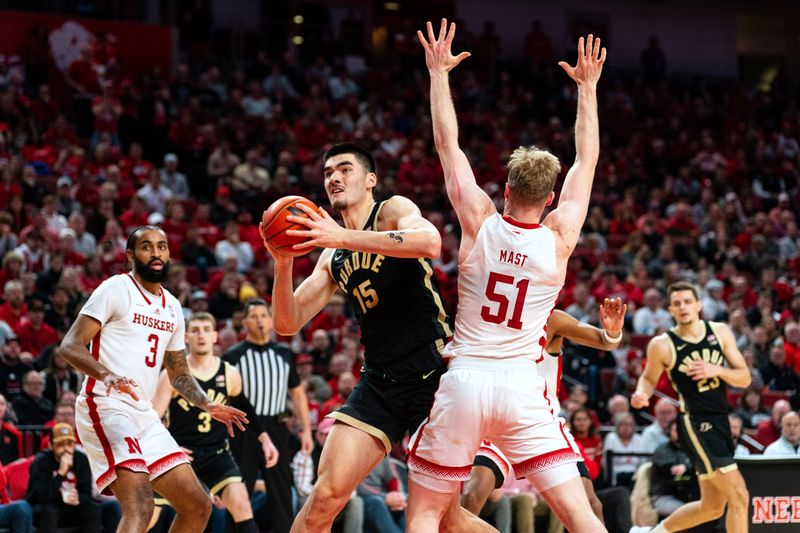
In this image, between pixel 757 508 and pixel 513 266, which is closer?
pixel 513 266

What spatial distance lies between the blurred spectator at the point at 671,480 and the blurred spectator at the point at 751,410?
264cm

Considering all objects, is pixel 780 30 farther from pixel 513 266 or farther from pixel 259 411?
pixel 513 266

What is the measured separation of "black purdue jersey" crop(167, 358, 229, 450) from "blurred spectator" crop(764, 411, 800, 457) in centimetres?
564

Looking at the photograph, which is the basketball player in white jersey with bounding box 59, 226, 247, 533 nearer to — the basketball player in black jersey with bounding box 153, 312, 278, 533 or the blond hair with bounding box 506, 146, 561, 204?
the basketball player in black jersey with bounding box 153, 312, 278, 533

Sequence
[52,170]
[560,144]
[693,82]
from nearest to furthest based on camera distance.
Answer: [52,170], [560,144], [693,82]

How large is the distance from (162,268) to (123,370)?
690 millimetres

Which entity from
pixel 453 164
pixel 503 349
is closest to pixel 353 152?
pixel 453 164

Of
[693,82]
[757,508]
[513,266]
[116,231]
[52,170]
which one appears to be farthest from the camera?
[693,82]

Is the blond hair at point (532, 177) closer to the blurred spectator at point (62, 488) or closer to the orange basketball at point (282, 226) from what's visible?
the orange basketball at point (282, 226)

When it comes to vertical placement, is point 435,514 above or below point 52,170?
below

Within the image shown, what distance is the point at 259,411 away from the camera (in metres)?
10.4

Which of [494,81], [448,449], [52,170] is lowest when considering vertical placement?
[448,449]

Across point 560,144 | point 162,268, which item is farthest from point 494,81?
point 162,268

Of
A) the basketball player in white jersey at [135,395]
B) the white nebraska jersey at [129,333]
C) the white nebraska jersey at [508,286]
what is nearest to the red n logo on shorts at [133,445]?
the basketball player in white jersey at [135,395]
